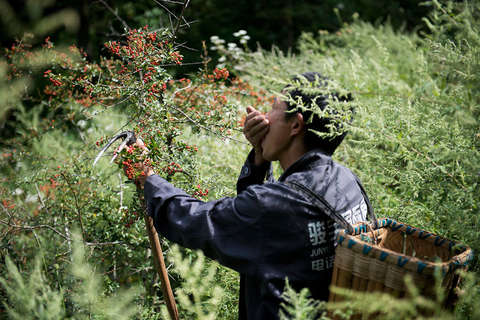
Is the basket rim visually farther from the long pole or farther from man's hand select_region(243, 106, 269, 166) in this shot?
the long pole

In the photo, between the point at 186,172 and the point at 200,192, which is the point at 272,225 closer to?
the point at 200,192

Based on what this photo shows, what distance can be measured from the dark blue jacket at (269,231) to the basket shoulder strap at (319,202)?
2 centimetres

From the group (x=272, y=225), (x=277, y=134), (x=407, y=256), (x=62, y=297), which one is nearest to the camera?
(x=407, y=256)

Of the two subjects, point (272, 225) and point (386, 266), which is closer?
point (386, 266)

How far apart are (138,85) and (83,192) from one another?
121cm

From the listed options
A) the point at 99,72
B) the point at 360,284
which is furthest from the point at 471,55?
the point at 99,72

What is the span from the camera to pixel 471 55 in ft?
4.67

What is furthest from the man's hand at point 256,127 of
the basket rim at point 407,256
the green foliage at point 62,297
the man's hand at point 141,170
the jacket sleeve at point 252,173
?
the green foliage at point 62,297

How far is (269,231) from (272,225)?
0.03m

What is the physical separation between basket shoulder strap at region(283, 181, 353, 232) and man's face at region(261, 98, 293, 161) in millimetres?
355

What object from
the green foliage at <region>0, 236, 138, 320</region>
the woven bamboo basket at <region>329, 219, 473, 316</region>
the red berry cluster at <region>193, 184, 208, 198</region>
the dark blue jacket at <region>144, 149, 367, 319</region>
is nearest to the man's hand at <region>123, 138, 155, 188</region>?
the dark blue jacket at <region>144, 149, 367, 319</region>

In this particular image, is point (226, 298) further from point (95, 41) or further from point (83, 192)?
point (95, 41)

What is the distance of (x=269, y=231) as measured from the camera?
58.0 inches

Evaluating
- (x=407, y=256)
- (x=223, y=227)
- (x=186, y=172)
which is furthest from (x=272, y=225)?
(x=186, y=172)
